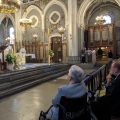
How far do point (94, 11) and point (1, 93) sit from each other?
57.7 ft

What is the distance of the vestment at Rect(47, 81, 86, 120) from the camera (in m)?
2.42

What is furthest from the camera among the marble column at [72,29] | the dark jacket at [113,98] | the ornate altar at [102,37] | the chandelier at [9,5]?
the ornate altar at [102,37]

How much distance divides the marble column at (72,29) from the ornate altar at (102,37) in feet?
10.0

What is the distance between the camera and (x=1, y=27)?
82.7ft

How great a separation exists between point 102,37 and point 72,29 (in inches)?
164

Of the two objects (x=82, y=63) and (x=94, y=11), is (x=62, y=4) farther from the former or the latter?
(x=82, y=63)

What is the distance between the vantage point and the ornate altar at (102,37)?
62.1 feet

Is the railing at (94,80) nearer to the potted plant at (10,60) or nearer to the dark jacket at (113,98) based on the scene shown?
the dark jacket at (113,98)

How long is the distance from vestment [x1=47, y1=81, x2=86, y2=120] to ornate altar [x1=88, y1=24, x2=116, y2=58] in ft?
56.7

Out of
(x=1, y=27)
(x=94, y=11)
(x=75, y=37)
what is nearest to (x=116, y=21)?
(x=94, y=11)

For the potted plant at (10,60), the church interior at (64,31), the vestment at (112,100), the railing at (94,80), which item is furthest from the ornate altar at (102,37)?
the vestment at (112,100)

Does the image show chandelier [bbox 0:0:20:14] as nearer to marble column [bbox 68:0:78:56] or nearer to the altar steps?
the altar steps

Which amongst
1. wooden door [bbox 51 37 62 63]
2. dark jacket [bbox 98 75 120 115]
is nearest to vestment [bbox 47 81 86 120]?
dark jacket [bbox 98 75 120 115]

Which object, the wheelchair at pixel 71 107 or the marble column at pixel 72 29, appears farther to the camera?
the marble column at pixel 72 29
